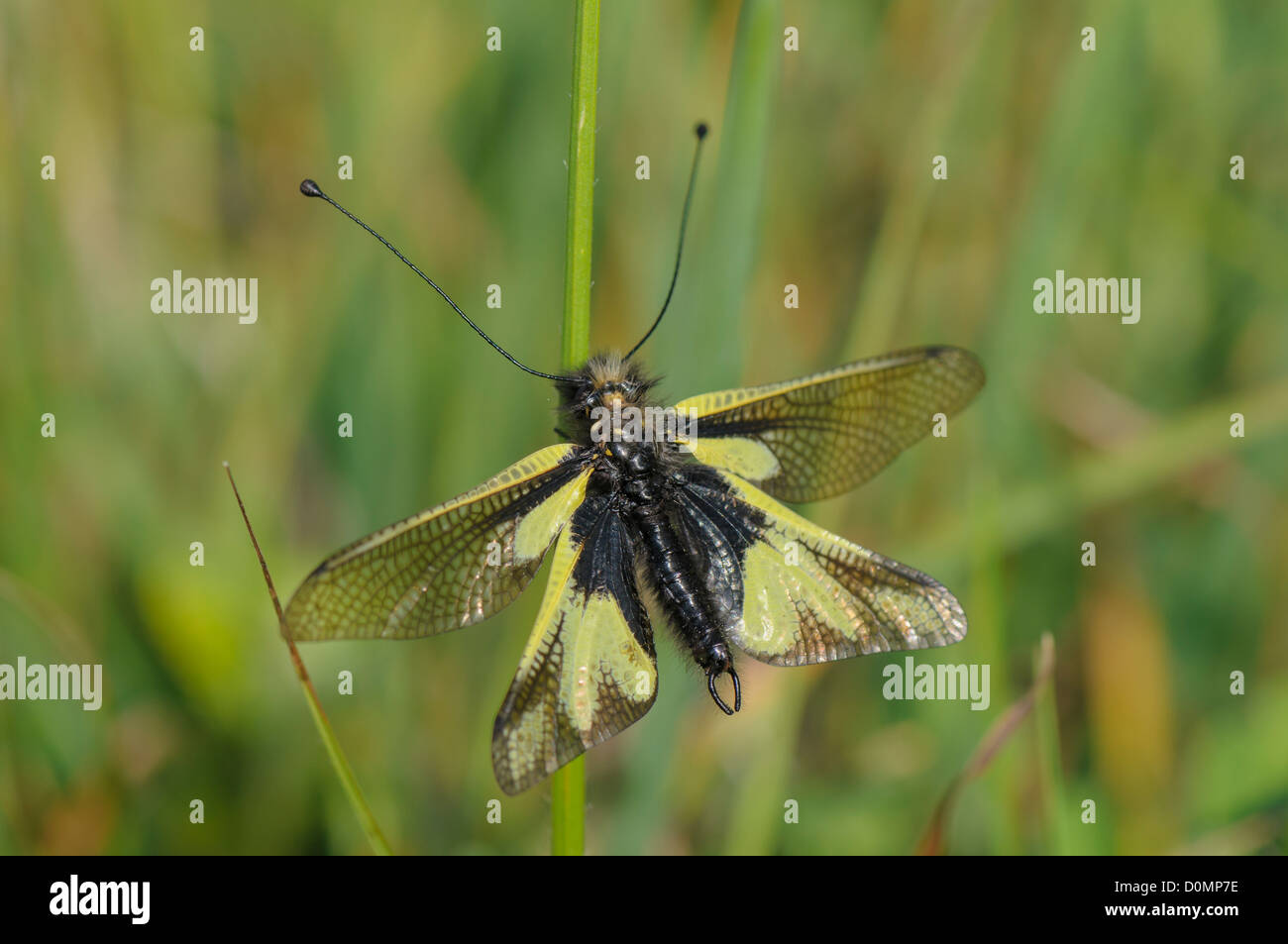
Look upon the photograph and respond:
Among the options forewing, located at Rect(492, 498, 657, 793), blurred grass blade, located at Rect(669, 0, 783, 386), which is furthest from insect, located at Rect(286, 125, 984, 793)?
blurred grass blade, located at Rect(669, 0, 783, 386)

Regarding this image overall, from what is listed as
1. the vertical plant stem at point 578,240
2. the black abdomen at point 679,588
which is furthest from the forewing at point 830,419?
the vertical plant stem at point 578,240

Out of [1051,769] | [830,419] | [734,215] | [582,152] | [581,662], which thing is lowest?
[1051,769]

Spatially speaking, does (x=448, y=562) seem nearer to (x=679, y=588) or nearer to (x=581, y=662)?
(x=581, y=662)

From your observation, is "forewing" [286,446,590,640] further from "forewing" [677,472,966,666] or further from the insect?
"forewing" [677,472,966,666]

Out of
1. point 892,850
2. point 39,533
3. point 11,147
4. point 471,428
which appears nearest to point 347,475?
point 471,428

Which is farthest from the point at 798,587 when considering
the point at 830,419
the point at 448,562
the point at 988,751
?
the point at 448,562

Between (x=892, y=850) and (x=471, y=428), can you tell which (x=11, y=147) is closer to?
(x=471, y=428)
